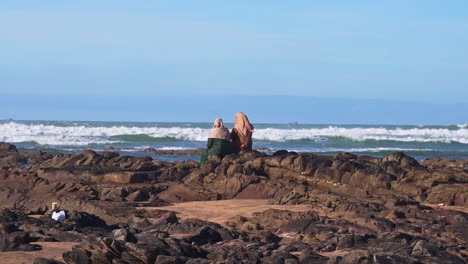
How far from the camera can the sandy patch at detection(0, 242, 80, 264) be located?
8.30 meters

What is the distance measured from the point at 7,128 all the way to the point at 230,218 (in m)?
52.9

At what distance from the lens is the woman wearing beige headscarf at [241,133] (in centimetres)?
2023

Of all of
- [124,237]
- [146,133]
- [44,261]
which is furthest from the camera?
[146,133]

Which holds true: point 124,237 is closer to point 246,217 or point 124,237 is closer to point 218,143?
point 246,217

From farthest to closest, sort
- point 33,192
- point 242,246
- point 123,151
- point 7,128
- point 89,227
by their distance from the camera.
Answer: point 7,128, point 123,151, point 33,192, point 89,227, point 242,246

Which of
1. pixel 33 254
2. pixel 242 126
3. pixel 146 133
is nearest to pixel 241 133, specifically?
pixel 242 126

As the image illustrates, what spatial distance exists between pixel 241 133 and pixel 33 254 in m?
11.9

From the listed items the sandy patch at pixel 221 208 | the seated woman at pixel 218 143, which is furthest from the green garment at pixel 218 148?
the sandy patch at pixel 221 208

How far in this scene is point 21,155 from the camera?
28906mm

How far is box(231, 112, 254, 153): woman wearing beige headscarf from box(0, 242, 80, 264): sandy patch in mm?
10929

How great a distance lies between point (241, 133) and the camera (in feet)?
66.6

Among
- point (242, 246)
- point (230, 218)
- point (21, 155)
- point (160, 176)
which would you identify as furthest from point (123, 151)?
point (242, 246)

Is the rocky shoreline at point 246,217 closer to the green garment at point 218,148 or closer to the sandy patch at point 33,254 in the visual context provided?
the sandy patch at point 33,254

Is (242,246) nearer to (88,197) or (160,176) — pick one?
(88,197)
